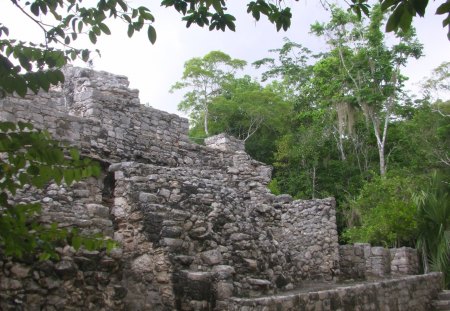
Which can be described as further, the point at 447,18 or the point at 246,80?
the point at 246,80

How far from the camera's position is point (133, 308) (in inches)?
207

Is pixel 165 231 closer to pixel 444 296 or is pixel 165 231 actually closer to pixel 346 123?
pixel 444 296

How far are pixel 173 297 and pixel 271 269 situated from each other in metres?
1.60

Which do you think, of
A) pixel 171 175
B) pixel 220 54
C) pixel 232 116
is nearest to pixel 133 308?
pixel 171 175

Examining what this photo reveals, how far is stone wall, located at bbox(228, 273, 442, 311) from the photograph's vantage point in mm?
5305

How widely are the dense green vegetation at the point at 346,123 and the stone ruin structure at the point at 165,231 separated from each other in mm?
5506

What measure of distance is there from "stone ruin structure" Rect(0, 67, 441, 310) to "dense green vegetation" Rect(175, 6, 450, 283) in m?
5.51

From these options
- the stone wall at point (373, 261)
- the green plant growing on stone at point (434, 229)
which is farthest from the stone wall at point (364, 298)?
the green plant growing on stone at point (434, 229)

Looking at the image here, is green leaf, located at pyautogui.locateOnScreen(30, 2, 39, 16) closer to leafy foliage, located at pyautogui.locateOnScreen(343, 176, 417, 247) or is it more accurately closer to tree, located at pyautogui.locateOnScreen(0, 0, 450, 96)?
tree, located at pyautogui.locateOnScreen(0, 0, 450, 96)

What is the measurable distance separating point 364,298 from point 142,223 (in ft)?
11.3

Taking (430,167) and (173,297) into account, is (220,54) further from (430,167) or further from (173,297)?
(173,297)

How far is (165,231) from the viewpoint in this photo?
5625mm

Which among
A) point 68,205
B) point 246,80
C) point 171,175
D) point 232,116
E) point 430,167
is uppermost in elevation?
point 246,80

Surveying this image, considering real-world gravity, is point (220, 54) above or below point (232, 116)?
above
